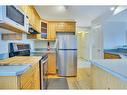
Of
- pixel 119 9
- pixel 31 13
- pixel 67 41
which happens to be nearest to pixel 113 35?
pixel 119 9

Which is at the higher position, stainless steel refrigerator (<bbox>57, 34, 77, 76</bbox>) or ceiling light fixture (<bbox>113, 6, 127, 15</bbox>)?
ceiling light fixture (<bbox>113, 6, 127, 15</bbox>)

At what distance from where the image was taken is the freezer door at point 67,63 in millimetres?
5109

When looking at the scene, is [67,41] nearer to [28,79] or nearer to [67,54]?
[67,54]

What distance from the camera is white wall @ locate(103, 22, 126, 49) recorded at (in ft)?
19.1

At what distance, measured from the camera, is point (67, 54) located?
5.12 metres

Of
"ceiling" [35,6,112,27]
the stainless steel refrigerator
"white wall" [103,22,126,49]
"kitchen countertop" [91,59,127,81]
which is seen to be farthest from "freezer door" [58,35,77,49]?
"kitchen countertop" [91,59,127,81]

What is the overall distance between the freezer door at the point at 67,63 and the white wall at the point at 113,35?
151 cm

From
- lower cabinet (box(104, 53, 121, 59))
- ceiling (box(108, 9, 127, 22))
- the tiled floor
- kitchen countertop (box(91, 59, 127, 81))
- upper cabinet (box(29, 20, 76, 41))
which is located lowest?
the tiled floor

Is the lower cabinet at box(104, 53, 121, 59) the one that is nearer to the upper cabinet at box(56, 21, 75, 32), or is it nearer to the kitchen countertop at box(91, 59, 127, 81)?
the upper cabinet at box(56, 21, 75, 32)

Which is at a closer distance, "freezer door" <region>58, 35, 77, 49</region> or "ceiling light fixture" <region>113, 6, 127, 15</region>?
"ceiling light fixture" <region>113, 6, 127, 15</region>

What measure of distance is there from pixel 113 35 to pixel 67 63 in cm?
214

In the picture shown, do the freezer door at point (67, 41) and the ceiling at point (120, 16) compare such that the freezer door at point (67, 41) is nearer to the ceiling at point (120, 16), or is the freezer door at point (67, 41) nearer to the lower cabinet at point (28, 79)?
the ceiling at point (120, 16)

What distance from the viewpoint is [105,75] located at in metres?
1.85
